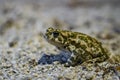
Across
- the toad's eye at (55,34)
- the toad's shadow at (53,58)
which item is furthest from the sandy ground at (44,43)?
the toad's eye at (55,34)

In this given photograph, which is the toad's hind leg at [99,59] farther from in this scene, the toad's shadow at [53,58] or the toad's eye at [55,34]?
the toad's eye at [55,34]

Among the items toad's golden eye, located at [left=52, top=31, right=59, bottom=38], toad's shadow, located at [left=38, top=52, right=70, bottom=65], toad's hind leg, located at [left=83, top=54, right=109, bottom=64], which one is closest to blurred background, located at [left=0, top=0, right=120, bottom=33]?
toad's shadow, located at [left=38, top=52, right=70, bottom=65]

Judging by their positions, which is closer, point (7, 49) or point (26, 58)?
point (26, 58)

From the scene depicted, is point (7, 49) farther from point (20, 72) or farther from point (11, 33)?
point (11, 33)

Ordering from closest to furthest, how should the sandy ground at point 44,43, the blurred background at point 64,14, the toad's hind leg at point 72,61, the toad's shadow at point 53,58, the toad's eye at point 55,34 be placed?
the sandy ground at point 44,43
the toad's hind leg at point 72,61
the toad's eye at point 55,34
the toad's shadow at point 53,58
the blurred background at point 64,14

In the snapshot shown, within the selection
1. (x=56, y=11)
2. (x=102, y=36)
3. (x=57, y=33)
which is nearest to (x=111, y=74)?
(x=57, y=33)
